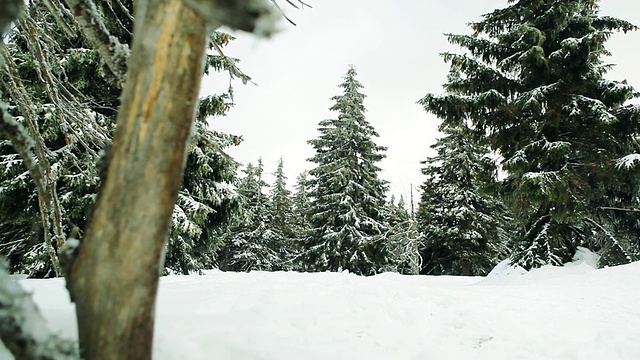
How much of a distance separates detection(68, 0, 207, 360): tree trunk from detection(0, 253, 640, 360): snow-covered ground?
1209 millimetres

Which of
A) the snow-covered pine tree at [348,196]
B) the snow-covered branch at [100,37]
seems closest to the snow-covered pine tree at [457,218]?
the snow-covered pine tree at [348,196]

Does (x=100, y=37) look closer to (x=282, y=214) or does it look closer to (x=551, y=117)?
(x=551, y=117)

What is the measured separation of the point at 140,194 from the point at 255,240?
28.0 metres

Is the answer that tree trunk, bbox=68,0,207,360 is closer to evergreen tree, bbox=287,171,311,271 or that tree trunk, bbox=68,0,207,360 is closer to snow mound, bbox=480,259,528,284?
snow mound, bbox=480,259,528,284

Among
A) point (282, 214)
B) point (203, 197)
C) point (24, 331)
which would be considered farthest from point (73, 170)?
point (282, 214)

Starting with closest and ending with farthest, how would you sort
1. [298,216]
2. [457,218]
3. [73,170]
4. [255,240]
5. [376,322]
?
[376,322], [73,170], [457,218], [255,240], [298,216]

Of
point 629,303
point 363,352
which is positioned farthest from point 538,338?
point 629,303

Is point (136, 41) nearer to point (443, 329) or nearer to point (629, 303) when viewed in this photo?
point (443, 329)

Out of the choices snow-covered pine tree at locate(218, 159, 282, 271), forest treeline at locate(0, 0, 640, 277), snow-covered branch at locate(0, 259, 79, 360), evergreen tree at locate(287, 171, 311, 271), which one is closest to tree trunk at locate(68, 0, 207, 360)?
snow-covered branch at locate(0, 259, 79, 360)

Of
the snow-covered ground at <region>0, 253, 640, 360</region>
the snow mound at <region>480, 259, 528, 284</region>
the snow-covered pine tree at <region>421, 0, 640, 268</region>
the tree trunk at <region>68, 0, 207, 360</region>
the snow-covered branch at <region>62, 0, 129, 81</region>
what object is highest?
the snow-covered pine tree at <region>421, 0, 640, 268</region>

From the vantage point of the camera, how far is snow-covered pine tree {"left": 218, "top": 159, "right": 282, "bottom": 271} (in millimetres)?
27438

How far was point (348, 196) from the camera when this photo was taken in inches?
742

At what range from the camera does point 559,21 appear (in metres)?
8.65

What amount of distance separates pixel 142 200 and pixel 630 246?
12157 millimetres
